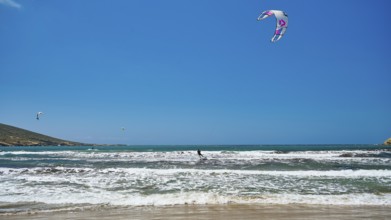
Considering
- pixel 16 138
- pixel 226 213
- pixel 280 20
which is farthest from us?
pixel 16 138

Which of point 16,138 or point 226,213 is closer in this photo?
point 226,213

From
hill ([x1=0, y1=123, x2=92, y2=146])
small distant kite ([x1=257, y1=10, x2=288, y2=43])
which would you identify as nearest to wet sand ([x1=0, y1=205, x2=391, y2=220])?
small distant kite ([x1=257, y1=10, x2=288, y2=43])

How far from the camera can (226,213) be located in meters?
7.71

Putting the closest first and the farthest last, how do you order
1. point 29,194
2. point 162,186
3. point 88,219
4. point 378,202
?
point 88,219 → point 378,202 → point 29,194 → point 162,186

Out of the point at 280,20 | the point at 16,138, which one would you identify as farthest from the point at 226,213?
the point at 16,138

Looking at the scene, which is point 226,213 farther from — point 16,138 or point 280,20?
point 16,138

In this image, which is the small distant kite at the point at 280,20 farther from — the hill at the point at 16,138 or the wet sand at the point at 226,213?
the hill at the point at 16,138

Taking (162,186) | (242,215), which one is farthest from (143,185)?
(242,215)

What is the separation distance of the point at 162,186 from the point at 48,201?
4340 mm

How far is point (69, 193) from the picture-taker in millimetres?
11102

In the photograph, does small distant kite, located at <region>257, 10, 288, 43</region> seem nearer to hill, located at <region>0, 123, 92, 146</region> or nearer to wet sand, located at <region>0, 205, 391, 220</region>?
wet sand, located at <region>0, 205, 391, 220</region>

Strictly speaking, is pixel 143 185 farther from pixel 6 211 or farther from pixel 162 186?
pixel 6 211

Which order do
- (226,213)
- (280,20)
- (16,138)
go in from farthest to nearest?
(16,138), (280,20), (226,213)

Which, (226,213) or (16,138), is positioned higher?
(16,138)
